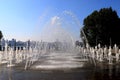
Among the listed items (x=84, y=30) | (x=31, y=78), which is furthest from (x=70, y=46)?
(x=31, y=78)

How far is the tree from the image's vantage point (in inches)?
2456

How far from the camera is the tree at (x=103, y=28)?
6238 cm

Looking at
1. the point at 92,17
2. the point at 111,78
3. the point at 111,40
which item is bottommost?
the point at 111,78

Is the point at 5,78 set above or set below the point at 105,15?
below

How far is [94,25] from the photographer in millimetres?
64812

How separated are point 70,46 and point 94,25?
3664 cm

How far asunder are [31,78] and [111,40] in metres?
48.5

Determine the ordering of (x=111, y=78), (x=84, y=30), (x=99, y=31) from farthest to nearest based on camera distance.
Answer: (x=84, y=30) < (x=99, y=31) < (x=111, y=78)

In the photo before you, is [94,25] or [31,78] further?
[94,25]

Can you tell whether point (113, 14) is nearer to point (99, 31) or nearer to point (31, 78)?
point (99, 31)

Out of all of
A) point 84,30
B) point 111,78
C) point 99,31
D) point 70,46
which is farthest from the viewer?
point 70,46

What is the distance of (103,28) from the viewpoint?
62094 mm

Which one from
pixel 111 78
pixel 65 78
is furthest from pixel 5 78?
pixel 111 78

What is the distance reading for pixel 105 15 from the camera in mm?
64812
